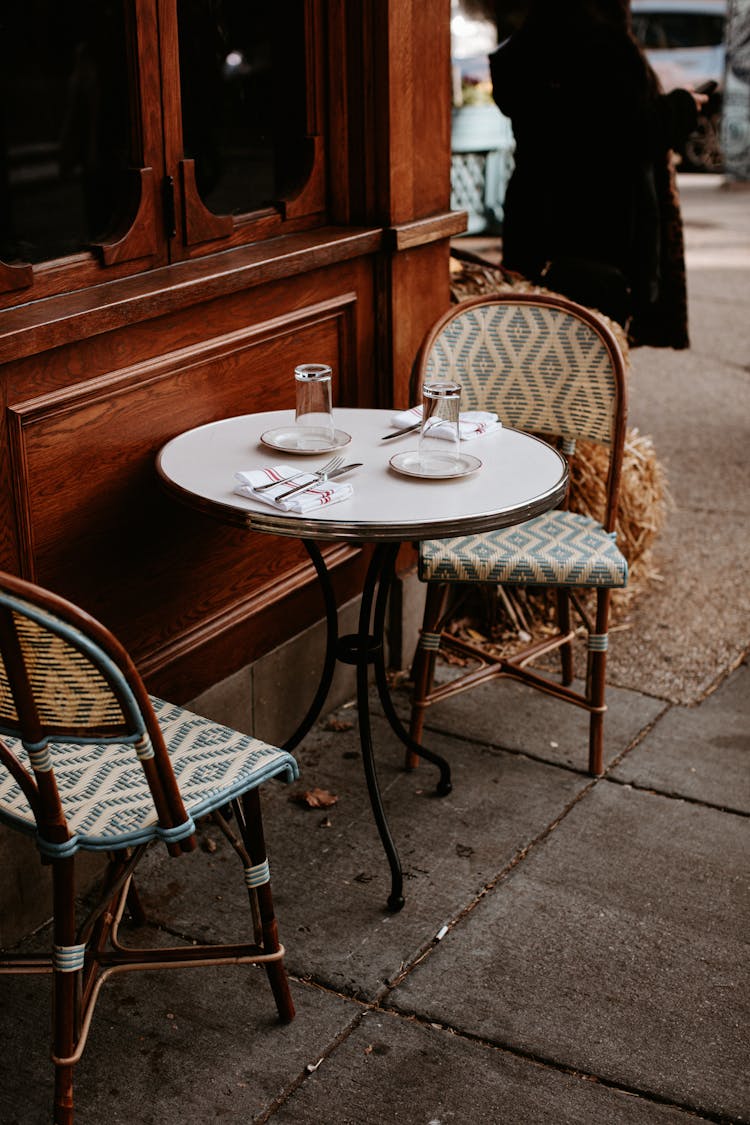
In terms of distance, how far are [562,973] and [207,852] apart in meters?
0.94

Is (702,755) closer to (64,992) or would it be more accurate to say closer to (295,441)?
(295,441)

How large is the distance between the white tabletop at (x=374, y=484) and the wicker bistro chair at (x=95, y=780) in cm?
45

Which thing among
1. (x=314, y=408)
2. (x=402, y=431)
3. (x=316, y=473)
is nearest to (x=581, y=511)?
(x=402, y=431)

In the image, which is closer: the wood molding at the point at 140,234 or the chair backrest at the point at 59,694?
the chair backrest at the point at 59,694

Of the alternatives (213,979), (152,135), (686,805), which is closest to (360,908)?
(213,979)

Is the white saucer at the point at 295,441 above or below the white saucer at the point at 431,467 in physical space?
above

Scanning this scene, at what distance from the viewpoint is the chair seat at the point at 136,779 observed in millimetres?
2211

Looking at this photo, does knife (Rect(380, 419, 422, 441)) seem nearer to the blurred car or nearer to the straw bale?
the straw bale

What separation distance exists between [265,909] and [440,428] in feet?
3.63

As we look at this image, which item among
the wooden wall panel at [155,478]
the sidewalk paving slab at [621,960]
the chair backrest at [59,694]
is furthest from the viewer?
the wooden wall panel at [155,478]

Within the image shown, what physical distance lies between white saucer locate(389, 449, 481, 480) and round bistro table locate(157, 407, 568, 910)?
0.05 ft

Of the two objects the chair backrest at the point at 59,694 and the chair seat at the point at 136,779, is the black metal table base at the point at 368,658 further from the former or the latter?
the chair backrest at the point at 59,694

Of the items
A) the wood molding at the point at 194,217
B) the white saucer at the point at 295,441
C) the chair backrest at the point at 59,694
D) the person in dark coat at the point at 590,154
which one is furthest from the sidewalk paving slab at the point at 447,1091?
the person in dark coat at the point at 590,154

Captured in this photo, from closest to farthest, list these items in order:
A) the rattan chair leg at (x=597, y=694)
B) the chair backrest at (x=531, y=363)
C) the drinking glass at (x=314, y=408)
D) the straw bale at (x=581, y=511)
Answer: the drinking glass at (x=314, y=408)
the rattan chair leg at (x=597, y=694)
the chair backrest at (x=531, y=363)
the straw bale at (x=581, y=511)
